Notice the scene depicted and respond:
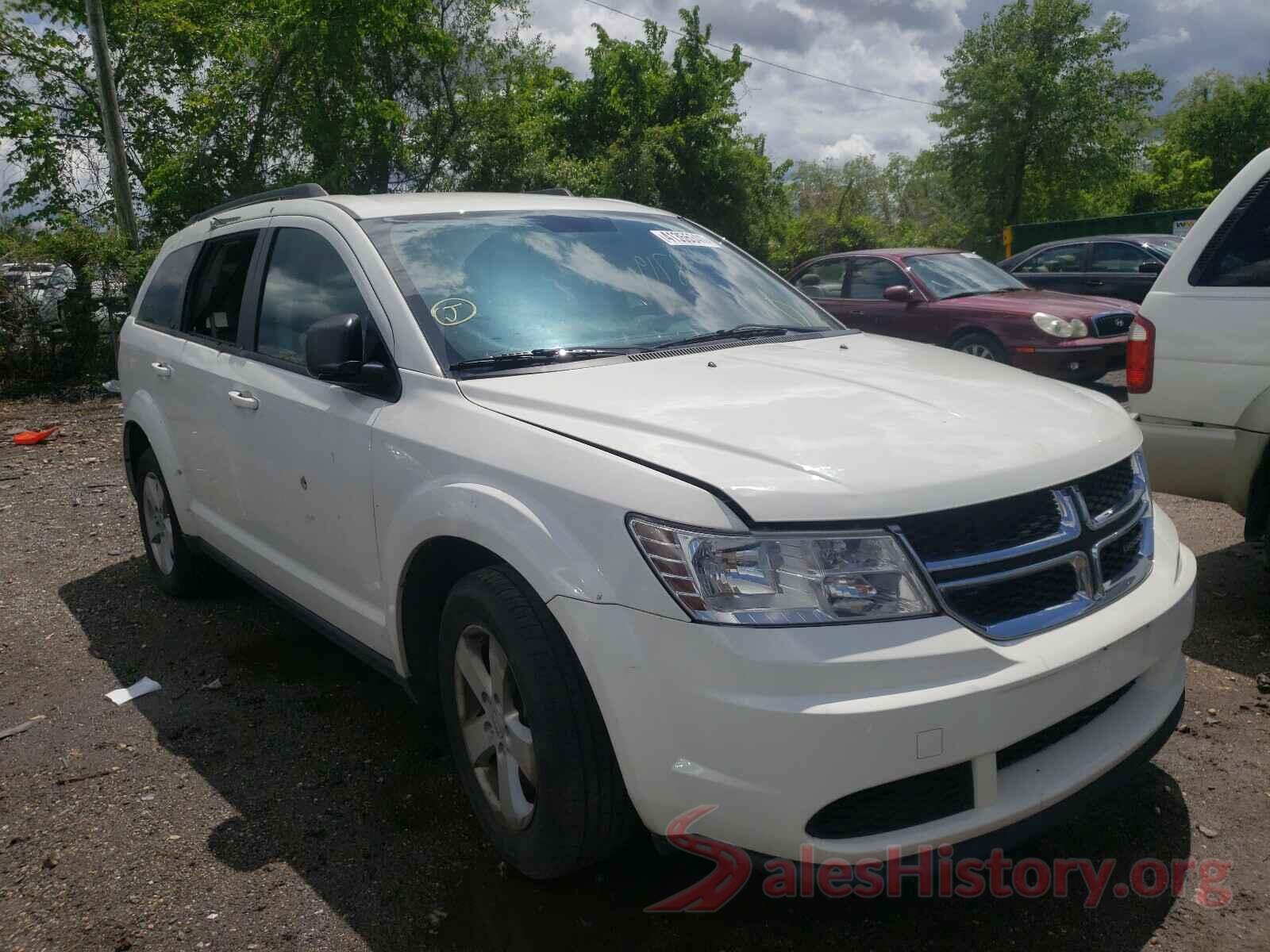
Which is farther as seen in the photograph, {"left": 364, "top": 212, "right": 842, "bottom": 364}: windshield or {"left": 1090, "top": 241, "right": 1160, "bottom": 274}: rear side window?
{"left": 1090, "top": 241, "right": 1160, "bottom": 274}: rear side window

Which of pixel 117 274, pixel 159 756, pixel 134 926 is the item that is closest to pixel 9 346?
pixel 117 274

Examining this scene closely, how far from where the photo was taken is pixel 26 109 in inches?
945

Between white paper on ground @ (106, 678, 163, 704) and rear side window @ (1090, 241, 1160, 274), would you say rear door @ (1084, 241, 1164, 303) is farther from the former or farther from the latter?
white paper on ground @ (106, 678, 163, 704)

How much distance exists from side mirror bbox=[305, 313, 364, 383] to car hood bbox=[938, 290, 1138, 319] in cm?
794

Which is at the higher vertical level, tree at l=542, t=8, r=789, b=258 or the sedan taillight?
tree at l=542, t=8, r=789, b=258

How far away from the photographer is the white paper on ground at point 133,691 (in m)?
4.01

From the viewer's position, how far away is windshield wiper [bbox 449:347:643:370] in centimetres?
286

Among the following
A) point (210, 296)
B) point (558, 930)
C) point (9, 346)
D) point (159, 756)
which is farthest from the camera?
point (9, 346)

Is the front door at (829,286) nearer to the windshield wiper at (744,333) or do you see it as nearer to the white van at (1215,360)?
the white van at (1215,360)

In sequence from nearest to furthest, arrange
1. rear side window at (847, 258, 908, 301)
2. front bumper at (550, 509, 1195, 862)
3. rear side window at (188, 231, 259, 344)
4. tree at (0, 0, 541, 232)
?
1. front bumper at (550, 509, 1195, 862)
2. rear side window at (188, 231, 259, 344)
3. rear side window at (847, 258, 908, 301)
4. tree at (0, 0, 541, 232)

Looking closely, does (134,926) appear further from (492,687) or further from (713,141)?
(713,141)

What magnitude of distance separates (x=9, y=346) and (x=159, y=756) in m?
10.1

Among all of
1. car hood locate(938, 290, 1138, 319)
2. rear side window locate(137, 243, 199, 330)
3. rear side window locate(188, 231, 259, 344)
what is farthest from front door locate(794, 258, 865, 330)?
rear side window locate(188, 231, 259, 344)

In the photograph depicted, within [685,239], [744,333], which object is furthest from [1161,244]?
[744,333]
